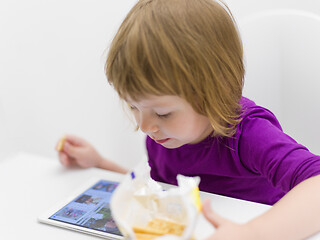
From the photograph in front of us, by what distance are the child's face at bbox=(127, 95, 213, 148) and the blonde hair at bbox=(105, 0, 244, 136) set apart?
0.01m

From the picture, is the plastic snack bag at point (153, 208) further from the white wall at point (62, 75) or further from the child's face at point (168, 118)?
the white wall at point (62, 75)

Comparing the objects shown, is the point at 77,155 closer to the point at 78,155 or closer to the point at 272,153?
the point at 78,155

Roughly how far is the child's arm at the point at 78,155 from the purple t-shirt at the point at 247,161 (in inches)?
6.4

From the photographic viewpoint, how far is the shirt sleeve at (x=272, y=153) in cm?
57

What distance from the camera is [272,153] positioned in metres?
0.61

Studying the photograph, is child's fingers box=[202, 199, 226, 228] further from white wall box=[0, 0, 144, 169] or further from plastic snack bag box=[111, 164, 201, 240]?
white wall box=[0, 0, 144, 169]

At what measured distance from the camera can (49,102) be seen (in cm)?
134

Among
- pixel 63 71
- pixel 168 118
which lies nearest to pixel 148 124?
pixel 168 118

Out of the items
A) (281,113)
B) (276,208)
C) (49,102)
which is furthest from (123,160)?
(276,208)

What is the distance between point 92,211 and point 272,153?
1.03 feet

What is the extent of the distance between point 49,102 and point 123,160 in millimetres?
323

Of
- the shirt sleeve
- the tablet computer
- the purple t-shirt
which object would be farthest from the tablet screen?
the shirt sleeve

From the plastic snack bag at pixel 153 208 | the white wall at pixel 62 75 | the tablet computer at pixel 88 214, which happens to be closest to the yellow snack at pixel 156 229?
the plastic snack bag at pixel 153 208

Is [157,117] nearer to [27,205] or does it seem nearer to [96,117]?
[27,205]
